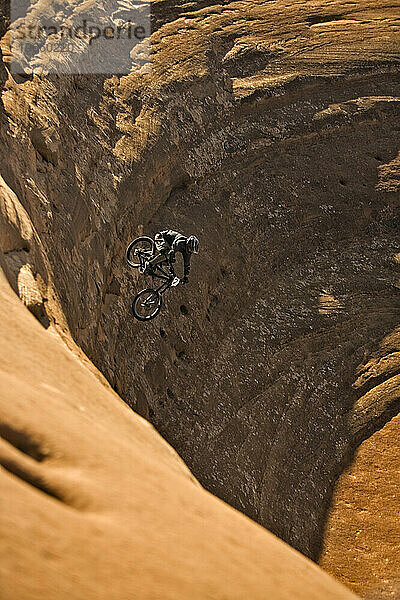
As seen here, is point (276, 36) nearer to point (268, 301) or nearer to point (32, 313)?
point (268, 301)

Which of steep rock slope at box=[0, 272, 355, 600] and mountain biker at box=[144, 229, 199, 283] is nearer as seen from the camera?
steep rock slope at box=[0, 272, 355, 600]

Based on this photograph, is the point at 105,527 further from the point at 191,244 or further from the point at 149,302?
the point at 149,302

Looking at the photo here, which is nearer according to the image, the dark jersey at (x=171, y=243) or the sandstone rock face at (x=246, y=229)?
the dark jersey at (x=171, y=243)

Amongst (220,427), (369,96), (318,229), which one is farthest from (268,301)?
(369,96)

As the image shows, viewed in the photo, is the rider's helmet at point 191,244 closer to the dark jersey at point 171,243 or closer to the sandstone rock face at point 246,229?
the dark jersey at point 171,243

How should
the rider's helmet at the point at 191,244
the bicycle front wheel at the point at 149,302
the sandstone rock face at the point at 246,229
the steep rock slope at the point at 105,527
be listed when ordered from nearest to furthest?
the steep rock slope at the point at 105,527 < the rider's helmet at the point at 191,244 < the bicycle front wheel at the point at 149,302 < the sandstone rock face at the point at 246,229

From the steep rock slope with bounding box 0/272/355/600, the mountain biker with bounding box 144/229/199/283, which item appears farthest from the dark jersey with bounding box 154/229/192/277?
the steep rock slope with bounding box 0/272/355/600

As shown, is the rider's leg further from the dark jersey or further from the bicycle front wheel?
the bicycle front wheel

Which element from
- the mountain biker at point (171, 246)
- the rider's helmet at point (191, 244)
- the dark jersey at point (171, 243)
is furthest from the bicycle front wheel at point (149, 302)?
the rider's helmet at point (191, 244)
